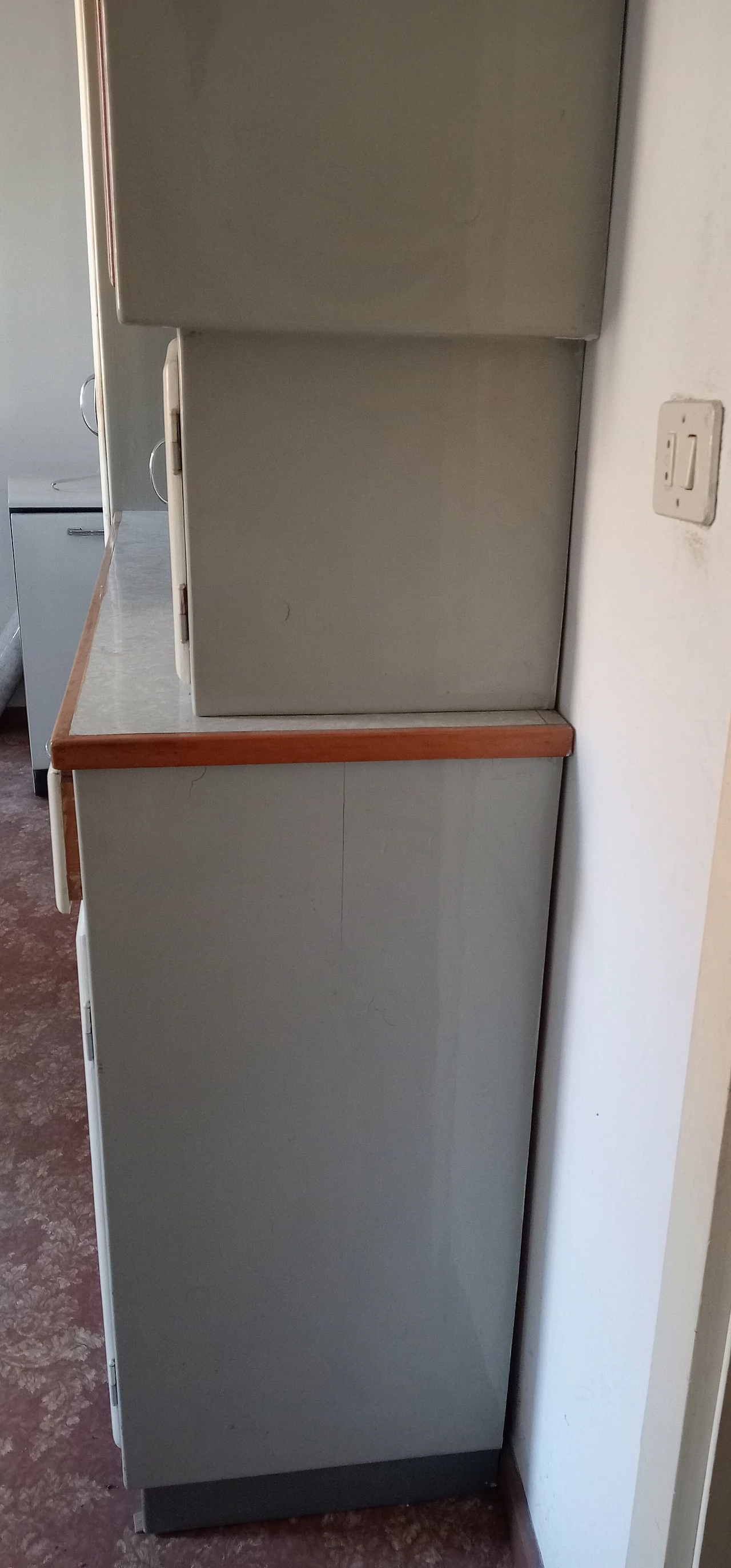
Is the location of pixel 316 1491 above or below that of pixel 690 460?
below

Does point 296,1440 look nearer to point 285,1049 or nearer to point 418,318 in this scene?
point 285,1049

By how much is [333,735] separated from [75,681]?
1.09 ft

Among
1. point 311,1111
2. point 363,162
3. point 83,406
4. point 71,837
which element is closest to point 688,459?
point 363,162

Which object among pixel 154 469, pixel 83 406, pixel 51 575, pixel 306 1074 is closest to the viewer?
pixel 306 1074

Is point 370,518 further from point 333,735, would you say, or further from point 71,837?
point 71,837

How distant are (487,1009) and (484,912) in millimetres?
114

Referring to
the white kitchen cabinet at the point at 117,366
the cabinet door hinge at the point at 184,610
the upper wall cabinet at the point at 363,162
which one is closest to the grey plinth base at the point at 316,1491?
the cabinet door hinge at the point at 184,610

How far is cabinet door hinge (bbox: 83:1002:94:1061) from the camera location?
4.12ft

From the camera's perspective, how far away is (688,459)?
0.84 metres

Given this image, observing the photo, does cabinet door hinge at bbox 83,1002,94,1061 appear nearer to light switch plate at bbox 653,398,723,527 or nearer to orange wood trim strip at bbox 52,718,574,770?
orange wood trim strip at bbox 52,718,574,770

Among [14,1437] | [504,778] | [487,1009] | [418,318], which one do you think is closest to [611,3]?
[418,318]

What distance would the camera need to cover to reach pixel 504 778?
1.18 m

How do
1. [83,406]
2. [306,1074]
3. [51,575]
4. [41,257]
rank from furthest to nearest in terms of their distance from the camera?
1. [83,406]
2. [41,257]
3. [51,575]
4. [306,1074]

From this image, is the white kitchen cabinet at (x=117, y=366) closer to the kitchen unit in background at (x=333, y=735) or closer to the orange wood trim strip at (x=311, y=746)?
the kitchen unit in background at (x=333, y=735)
